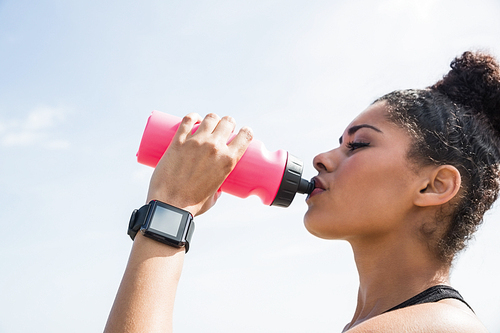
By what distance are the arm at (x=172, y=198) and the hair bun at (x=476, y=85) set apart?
121 cm

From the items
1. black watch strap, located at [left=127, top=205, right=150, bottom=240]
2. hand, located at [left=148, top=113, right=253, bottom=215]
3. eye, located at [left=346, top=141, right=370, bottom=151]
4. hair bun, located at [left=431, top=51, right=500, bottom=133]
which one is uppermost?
hair bun, located at [left=431, top=51, right=500, bottom=133]

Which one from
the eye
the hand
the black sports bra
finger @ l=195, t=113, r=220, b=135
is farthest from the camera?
the eye

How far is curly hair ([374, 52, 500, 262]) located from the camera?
2160mm

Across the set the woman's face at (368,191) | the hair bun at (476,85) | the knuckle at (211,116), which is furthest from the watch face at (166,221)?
the hair bun at (476,85)

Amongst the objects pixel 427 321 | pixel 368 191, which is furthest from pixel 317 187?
pixel 427 321

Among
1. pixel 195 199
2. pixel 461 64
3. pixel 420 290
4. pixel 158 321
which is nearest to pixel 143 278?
pixel 158 321

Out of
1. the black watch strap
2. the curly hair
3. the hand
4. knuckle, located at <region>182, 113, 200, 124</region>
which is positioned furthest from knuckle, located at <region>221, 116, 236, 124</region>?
the curly hair

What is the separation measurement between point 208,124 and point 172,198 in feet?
1.36

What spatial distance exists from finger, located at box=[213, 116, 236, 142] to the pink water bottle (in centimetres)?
17

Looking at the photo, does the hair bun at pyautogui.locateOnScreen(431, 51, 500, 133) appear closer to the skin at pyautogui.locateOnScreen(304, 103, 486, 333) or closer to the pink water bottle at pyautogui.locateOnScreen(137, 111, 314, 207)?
the skin at pyautogui.locateOnScreen(304, 103, 486, 333)

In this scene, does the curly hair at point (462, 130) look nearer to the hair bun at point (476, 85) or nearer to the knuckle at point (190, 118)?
the hair bun at point (476, 85)

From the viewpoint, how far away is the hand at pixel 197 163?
196 centimetres

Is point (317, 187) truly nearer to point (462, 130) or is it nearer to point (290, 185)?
point (290, 185)

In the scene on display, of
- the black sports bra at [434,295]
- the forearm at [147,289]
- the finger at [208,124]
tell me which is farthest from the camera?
the finger at [208,124]
